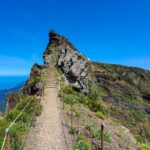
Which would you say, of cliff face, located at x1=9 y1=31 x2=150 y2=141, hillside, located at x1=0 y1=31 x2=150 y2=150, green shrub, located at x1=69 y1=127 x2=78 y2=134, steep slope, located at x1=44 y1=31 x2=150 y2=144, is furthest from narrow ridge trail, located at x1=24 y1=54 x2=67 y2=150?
cliff face, located at x1=9 y1=31 x2=150 y2=141

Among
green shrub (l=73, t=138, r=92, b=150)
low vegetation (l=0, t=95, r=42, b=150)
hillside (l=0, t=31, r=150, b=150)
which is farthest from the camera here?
hillside (l=0, t=31, r=150, b=150)

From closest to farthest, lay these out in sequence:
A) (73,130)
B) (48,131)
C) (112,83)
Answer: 1. (73,130)
2. (48,131)
3. (112,83)

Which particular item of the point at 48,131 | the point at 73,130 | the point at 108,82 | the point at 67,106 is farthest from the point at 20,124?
the point at 108,82

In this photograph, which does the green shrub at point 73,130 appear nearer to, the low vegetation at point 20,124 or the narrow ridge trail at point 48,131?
the narrow ridge trail at point 48,131

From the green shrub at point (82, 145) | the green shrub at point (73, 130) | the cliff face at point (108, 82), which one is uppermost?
the cliff face at point (108, 82)

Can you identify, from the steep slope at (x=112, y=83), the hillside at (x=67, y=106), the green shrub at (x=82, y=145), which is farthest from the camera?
the steep slope at (x=112, y=83)

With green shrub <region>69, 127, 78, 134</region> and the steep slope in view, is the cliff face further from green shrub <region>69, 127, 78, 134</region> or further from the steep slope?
green shrub <region>69, 127, 78, 134</region>

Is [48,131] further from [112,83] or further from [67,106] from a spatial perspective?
[112,83]

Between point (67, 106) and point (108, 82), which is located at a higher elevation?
point (108, 82)

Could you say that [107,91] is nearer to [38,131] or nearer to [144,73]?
[144,73]

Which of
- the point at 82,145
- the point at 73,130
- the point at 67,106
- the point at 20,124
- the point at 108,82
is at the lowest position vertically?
the point at 82,145

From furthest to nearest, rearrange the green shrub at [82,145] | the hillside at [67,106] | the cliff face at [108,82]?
the cliff face at [108,82] < the hillside at [67,106] < the green shrub at [82,145]

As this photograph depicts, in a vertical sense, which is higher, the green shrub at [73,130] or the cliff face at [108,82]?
the cliff face at [108,82]

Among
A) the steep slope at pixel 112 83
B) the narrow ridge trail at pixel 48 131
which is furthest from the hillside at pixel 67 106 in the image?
the steep slope at pixel 112 83
